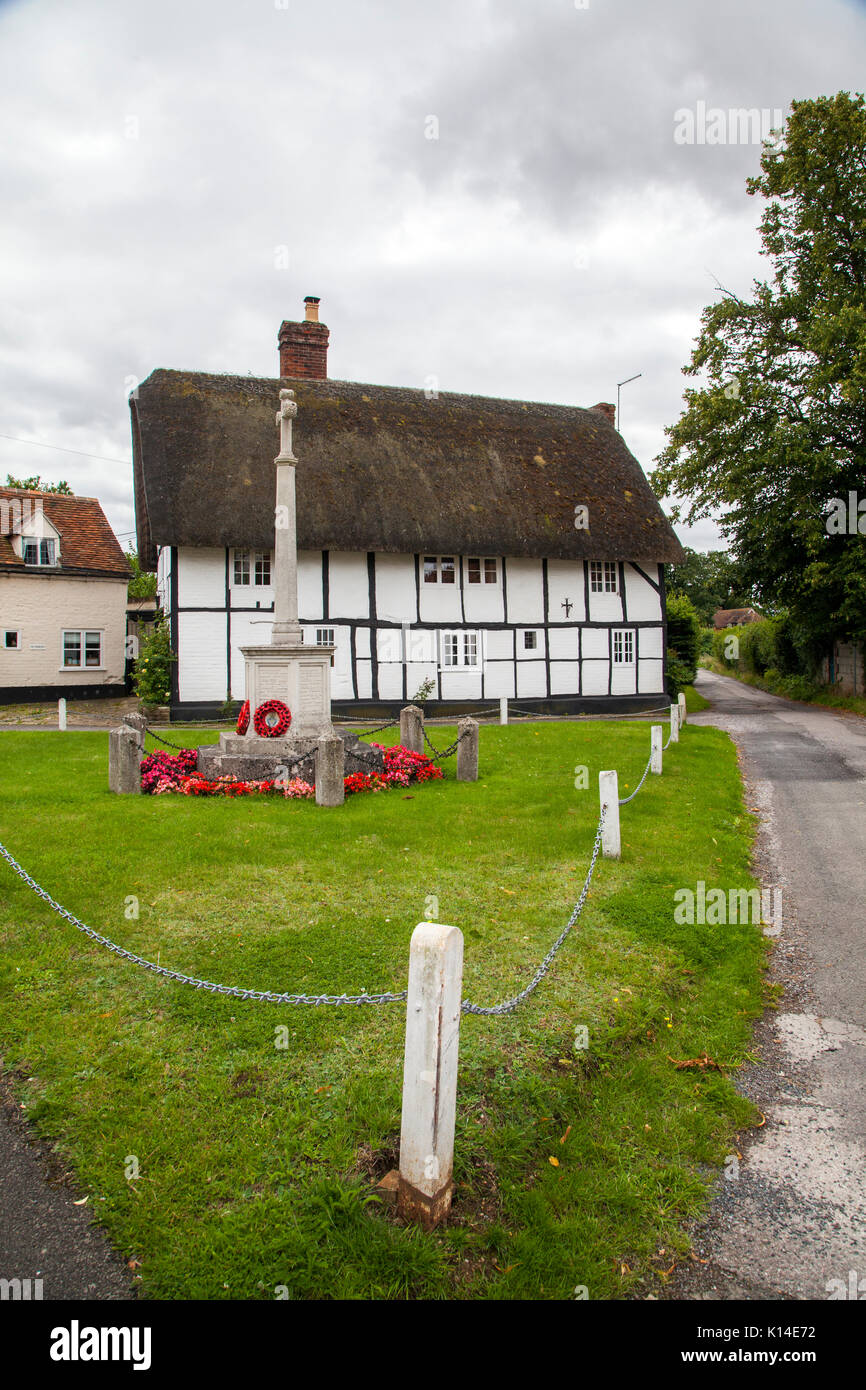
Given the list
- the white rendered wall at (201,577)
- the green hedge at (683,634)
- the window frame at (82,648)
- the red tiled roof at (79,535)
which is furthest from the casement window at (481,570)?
the window frame at (82,648)

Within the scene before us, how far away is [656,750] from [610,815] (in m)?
4.41

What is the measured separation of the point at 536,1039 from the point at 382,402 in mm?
22814

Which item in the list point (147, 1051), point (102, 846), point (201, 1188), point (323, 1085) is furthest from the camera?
point (102, 846)

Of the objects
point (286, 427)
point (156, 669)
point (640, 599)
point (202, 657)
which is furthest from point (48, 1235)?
point (640, 599)

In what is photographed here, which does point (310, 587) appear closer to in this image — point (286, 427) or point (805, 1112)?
point (286, 427)

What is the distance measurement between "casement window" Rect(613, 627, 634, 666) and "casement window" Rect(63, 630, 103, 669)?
1812cm

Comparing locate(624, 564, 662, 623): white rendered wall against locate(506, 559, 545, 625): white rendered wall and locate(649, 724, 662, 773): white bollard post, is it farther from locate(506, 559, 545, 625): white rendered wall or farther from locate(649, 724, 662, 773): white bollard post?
locate(649, 724, 662, 773): white bollard post

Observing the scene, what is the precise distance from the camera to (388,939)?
5492 mm

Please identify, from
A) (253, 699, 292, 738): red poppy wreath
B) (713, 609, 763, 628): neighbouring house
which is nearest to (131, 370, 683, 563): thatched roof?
(253, 699, 292, 738): red poppy wreath

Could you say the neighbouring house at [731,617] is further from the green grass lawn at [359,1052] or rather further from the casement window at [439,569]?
the green grass lawn at [359,1052]

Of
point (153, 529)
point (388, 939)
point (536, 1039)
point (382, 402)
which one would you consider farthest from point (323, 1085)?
point (382, 402)

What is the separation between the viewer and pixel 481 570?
75.5ft

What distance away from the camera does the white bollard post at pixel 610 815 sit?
7.15 meters
